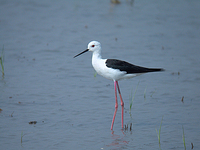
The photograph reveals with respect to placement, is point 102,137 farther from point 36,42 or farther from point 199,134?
point 36,42

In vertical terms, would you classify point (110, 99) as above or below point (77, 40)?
above

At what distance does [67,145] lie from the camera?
5.43 meters

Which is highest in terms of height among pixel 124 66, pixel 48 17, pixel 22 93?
pixel 124 66

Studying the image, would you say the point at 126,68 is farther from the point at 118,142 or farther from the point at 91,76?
the point at 91,76

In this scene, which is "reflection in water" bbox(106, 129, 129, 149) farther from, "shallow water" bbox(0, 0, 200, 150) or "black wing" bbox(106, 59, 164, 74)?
"black wing" bbox(106, 59, 164, 74)

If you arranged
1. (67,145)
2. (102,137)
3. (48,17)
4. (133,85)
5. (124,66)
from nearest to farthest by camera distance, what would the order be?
(67,145)
(102,137)
(124,66)
(133,85)
(48,17)

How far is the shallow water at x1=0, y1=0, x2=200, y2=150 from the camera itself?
19.3 feet

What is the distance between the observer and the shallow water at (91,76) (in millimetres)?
5872

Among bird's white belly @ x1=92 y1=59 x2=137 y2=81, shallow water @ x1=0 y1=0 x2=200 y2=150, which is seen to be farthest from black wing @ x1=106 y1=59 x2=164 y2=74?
shallow water @ x1=0 y1=0 x2=200 y2=150

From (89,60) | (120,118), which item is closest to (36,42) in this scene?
(89,60)

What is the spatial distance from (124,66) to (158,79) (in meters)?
2.63

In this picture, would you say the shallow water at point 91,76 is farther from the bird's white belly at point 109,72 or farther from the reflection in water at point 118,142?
the bird's white belly at point 109,72

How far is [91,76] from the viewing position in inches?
351

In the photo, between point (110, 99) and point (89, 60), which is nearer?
point (110, 99)
